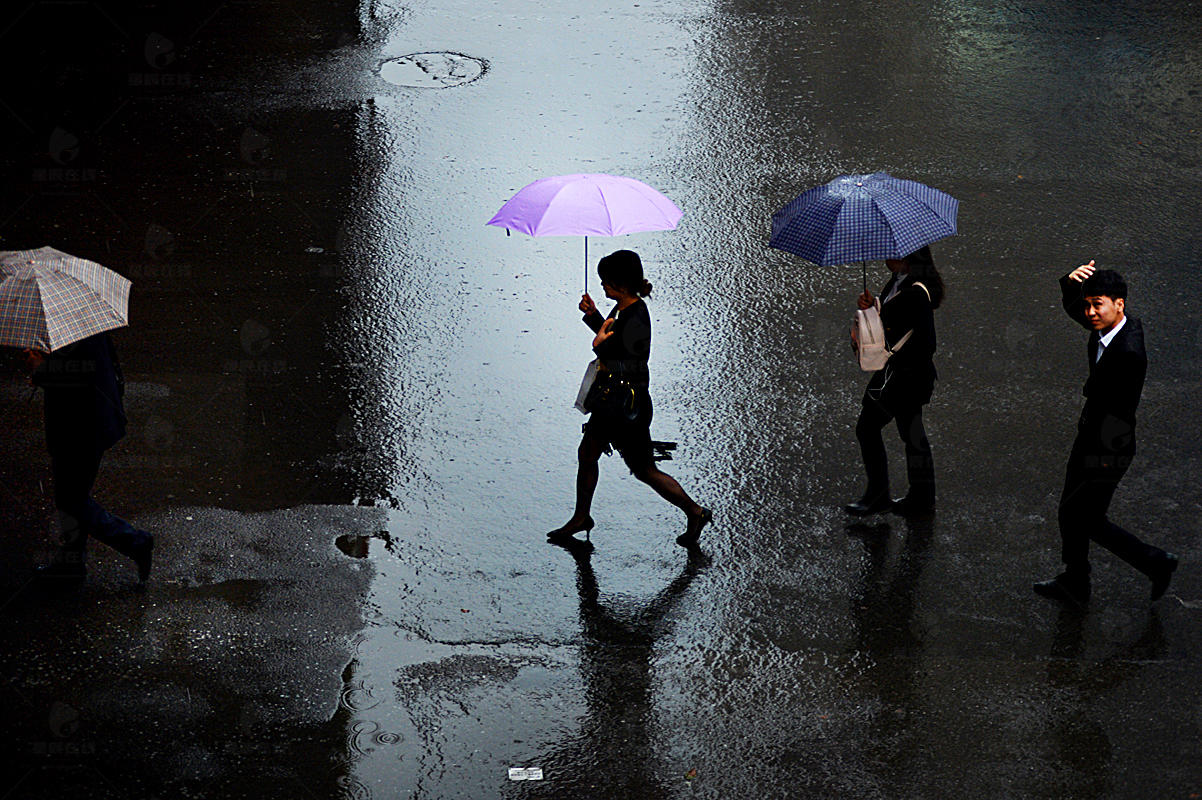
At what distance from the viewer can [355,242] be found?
1027cm

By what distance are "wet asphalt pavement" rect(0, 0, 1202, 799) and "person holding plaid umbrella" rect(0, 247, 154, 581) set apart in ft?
1.12

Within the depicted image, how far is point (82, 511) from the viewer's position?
6.57m

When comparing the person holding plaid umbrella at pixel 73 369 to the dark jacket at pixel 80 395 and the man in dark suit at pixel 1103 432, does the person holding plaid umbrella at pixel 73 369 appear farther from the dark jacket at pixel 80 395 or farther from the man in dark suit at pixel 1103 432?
the man in dark suit at pixel 1103 432

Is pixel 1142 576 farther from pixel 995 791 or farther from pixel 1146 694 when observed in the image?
pixel 995 791

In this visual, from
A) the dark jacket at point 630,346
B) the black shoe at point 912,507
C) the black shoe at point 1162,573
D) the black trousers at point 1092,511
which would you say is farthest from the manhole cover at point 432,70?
the black shoe at point 1162,573

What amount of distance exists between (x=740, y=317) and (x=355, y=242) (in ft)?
11.1

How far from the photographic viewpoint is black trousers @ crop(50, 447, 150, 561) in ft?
21.3

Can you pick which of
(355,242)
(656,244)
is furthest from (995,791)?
(355,242)

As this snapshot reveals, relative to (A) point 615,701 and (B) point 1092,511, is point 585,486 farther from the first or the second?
(B) point 1092,511

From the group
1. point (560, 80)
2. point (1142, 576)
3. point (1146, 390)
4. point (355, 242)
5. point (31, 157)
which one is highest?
point (560, 80)

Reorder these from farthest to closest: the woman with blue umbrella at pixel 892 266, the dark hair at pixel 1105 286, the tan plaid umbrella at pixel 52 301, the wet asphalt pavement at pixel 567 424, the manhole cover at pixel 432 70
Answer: the manhole cover at pixel 432 70
the woman with blue umbrella at pixel 892 266
the dark hair at pixel 1105 286
the tan plaid umbrella at pixel 52 301
the wet asphalt pavement at pixel 567 424

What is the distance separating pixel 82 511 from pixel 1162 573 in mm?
5906

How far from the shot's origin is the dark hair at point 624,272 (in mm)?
6672

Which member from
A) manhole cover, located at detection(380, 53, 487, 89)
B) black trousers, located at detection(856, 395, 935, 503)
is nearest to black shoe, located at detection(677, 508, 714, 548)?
black trousers, located at detection(856, 395, 935, 503)
